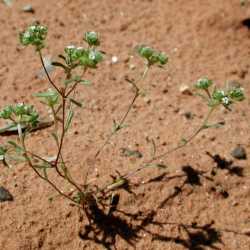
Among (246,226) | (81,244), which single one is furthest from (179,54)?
(81,244)

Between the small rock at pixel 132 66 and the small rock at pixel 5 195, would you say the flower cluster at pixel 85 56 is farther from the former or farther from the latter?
the small rock at pixel 132 66

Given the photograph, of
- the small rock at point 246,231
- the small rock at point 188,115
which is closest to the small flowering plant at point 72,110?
the small rock at point 188,115

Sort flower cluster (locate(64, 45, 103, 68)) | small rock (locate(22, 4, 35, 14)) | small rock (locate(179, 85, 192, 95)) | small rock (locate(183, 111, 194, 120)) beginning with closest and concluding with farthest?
flower cluster (locate(64, 45, 103, 68)) < small rock (locate(183, 111, 194, 120)) < small rock (locate(179, 85, 192, 95)) < small rock (locate(22, 4, 35, 14))

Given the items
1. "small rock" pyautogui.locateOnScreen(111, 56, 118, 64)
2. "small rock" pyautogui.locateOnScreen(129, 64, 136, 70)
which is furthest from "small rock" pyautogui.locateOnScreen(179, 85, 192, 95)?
"small rock" pyautogui.locateOnScreen(111, 56, 118, 64)

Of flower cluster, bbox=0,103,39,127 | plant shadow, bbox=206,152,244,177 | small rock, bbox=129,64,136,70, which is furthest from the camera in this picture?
small rock, bbox=129,64,136,70

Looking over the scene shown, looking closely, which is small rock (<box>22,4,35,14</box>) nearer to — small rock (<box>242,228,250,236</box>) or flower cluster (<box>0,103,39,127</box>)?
flower cluster (<box>0,103,39,127</box>)

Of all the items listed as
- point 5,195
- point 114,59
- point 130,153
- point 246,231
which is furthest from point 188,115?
point 5,195
